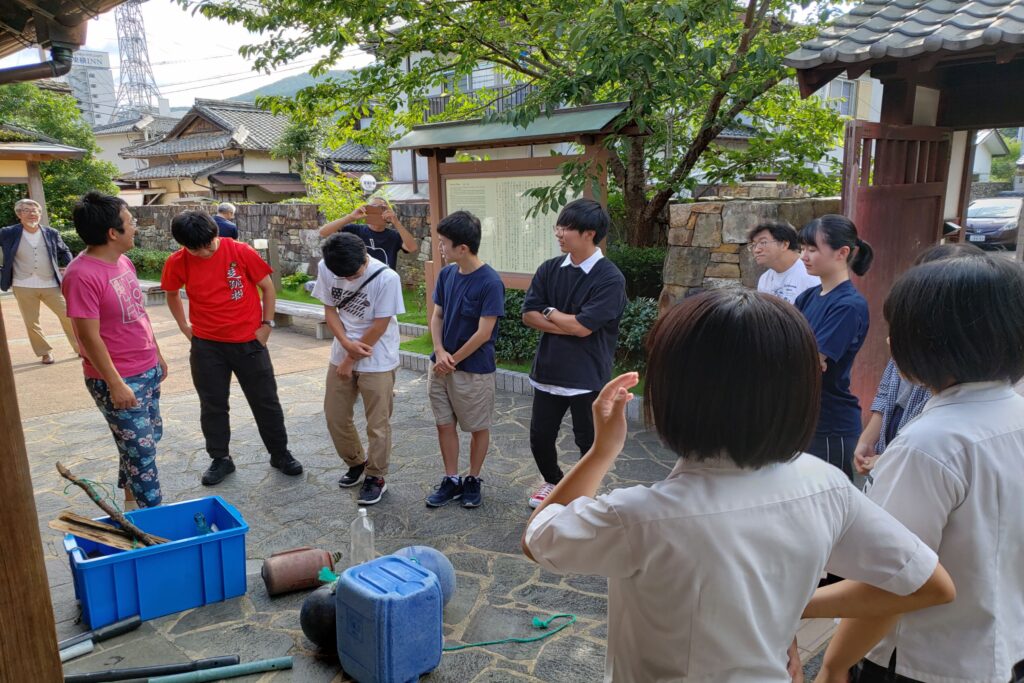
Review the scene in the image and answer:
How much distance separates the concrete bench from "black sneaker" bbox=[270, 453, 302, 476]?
16.8 feet

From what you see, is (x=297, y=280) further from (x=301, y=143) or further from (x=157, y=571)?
(x=301, y=143)

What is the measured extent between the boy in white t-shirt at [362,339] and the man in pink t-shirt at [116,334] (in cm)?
108

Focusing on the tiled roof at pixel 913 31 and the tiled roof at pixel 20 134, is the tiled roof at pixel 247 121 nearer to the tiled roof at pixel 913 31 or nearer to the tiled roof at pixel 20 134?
the tiled roof at pixel 20 134

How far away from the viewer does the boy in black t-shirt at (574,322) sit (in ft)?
13.0

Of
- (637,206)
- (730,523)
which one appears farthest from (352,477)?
(637,206)

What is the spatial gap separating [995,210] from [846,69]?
20.8 meters

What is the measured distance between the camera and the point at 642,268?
7.86 meters

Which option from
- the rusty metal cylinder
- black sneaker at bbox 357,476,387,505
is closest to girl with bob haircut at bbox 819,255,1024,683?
the rusty metal cylinder

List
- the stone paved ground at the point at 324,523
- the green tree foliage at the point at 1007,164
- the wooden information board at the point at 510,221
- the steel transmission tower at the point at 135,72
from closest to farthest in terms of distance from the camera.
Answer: the stone paved ground at the point at 324,523
the wooden information board at the point at 510,221
the green tree foliage at the point at 1007,164
the steel transmission tower at the point at 135,72

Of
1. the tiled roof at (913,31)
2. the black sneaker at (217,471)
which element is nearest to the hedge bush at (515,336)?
the black sneaker at (217,471)

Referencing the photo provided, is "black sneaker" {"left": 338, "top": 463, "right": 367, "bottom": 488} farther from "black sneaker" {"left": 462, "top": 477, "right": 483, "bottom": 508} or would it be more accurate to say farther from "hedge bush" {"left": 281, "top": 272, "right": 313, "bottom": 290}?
"hedge bush" {"left": 281, "top": 272, "right": 313, "bottom": 290}

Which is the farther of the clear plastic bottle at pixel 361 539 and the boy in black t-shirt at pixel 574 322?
the boy in black t-shirt at pixel 574 322

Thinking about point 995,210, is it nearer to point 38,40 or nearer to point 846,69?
point 846,69

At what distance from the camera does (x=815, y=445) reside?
3.31 metres
